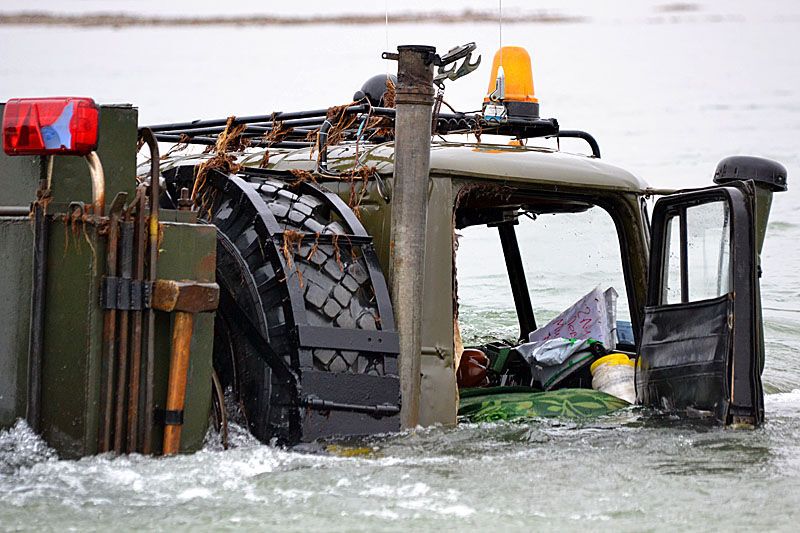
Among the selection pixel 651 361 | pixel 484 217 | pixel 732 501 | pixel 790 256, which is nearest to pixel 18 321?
pixel 732 501

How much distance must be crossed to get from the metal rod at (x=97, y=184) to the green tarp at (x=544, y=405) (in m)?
2.26

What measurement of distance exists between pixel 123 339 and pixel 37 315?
0.28 m

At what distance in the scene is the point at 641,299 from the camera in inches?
273

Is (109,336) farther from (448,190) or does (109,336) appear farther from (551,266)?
(551,266)

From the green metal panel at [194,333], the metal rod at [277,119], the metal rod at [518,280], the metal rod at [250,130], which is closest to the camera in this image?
the green metal panel at [194,333]

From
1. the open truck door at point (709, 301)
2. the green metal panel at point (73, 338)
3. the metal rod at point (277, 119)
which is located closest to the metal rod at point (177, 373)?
the green metal panel at point (73, 338)

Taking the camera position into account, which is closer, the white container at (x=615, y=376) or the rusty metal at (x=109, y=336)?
the rusty metal at (x=109, y=336)

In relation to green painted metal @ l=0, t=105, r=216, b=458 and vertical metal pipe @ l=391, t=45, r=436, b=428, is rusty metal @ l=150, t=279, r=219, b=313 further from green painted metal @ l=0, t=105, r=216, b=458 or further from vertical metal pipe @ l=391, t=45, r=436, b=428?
vertical metal pipe @ l=391, t=45, r=436, b=428

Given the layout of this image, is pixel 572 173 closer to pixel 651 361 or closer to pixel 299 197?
pixel 651 361

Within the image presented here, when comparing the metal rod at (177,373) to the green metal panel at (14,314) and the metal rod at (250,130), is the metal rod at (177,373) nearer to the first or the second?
the green metal panel at (14,314)

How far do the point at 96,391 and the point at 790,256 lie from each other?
13.6m

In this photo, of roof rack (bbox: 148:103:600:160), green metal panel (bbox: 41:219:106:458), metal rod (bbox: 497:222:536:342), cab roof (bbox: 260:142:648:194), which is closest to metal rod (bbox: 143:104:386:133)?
roof rack (bbox: 148:103:600:160)

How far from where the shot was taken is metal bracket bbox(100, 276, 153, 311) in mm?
4527

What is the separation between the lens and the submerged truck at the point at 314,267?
15.0 ft
